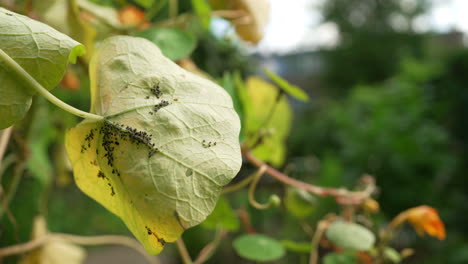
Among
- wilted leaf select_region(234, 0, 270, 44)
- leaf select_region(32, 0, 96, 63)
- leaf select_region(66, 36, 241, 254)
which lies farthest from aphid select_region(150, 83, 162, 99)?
wilted leaf select_region(234, 0, 270, 44)

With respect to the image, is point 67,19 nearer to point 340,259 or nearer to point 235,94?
point 235,94

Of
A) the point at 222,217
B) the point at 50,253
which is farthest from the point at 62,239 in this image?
the point at 222,217

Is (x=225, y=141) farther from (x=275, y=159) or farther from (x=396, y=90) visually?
(x=396, y=90)

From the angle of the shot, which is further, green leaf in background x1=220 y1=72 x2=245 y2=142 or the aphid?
green leaf in background x1=220 y1=72 x2=245 y2=142

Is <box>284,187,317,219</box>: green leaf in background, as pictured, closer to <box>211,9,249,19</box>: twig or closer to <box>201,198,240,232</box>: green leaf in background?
<box>201,198,240,232</box>: green leaf in background

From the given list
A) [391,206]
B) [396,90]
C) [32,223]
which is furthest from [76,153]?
[396,90]

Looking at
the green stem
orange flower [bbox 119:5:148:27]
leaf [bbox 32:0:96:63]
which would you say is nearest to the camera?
the green stem
